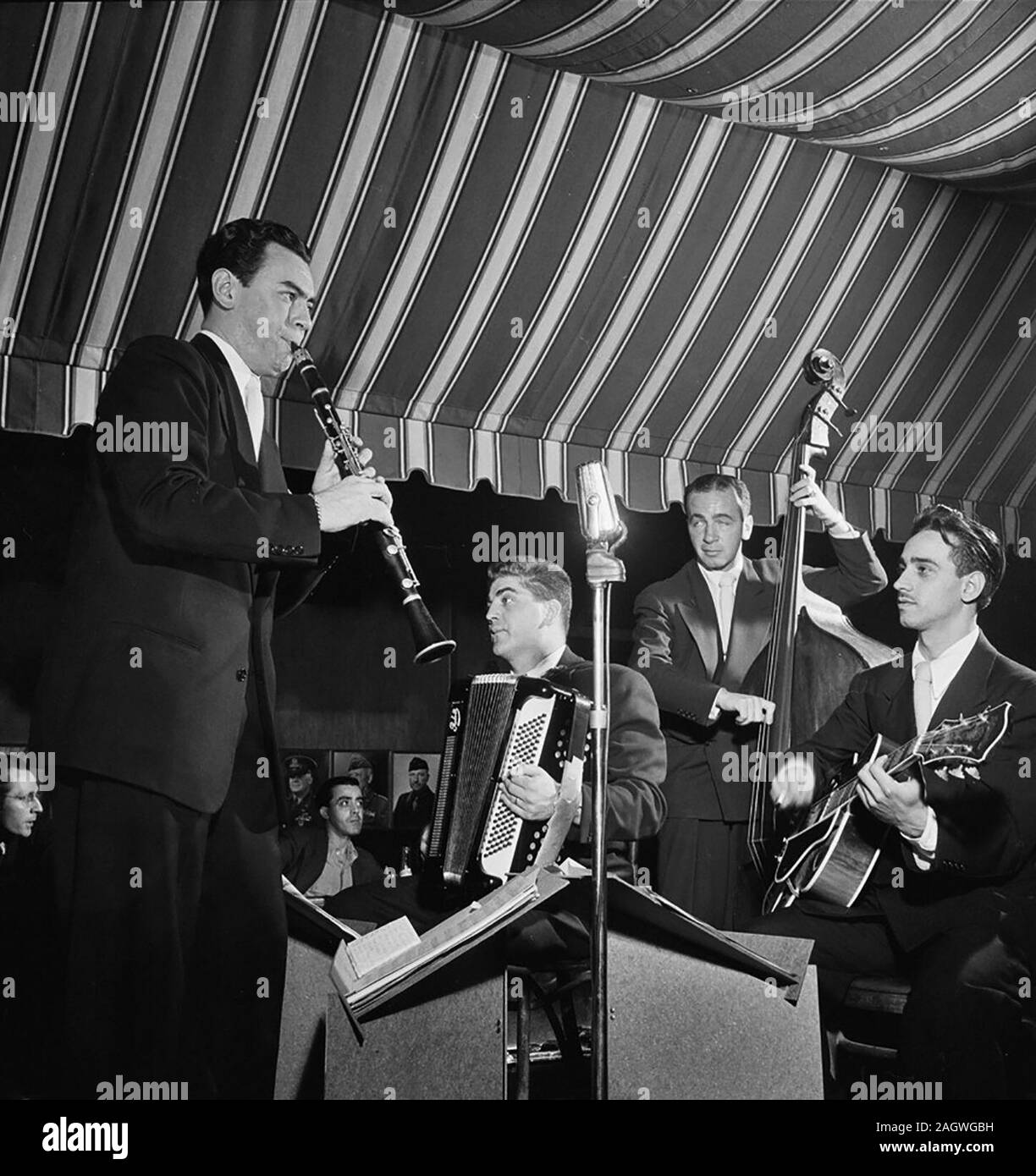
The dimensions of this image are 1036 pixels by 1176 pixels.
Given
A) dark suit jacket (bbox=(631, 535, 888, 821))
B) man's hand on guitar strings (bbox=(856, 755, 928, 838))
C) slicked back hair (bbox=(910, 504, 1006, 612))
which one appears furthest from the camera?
dark suit jacket (bbox=(631, 535, 888, 821))

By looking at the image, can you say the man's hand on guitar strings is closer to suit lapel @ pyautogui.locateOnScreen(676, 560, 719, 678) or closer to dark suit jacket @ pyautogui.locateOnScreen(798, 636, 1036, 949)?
dark suit jacket @ pyautogui.locateOnScreen(798, 636, 1036, 949)

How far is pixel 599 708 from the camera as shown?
2736 mm

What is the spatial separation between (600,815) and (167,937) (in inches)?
33.8

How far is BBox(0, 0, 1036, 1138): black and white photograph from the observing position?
2699mm

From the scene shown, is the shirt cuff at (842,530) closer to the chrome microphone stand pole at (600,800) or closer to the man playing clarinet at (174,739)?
the chrome microphone stand pole at (600,800)

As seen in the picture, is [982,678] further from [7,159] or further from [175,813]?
[7,159]

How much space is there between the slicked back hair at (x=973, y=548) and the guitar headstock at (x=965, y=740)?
48cm

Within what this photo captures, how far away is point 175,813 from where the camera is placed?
2.64 m


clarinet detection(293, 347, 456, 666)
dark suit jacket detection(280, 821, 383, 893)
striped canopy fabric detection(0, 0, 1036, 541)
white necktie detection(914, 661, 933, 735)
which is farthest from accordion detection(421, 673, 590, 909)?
white necktie detection(914, 661, 933, 735)

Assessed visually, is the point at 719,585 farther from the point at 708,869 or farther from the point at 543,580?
the point at 708,869

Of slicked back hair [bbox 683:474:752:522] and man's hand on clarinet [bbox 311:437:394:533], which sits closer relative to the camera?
man's hand on clarinet [bbox 311:437:394:533]

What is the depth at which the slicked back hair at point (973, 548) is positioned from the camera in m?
3.70

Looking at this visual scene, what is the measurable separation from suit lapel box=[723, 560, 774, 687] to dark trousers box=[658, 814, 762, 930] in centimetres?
43
